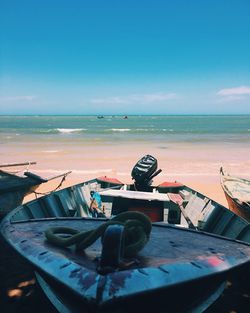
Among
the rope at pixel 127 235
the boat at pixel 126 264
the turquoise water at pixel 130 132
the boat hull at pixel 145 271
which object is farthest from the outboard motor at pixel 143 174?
the turquoise water at pixel 130 132

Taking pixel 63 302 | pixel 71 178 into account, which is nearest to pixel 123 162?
pixel 71 178

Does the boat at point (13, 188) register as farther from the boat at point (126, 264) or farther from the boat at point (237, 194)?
the boat at point (237, 194)

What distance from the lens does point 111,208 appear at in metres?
8.98

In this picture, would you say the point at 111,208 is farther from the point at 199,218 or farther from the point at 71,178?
the point at 71,178

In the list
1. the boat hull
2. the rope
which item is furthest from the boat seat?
the rope

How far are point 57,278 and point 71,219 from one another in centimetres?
256

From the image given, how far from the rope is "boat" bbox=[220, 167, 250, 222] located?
6.25 m

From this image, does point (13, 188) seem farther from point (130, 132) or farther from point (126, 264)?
point (130, 132)

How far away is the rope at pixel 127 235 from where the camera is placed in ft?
12.7

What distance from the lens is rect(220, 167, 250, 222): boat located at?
9641 millimetres

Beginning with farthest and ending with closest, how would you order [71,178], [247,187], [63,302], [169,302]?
[71,178]
[247,187]
[63,302]
[169,302]

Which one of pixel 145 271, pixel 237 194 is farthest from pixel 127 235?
pixel 237 194

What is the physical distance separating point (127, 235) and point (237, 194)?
31.3 ft

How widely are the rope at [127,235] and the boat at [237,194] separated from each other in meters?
6.25
